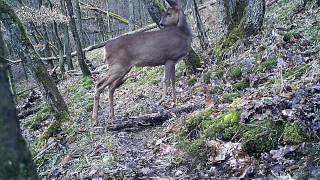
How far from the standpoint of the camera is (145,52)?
8.51 metres

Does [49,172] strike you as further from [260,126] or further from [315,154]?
[315,154]

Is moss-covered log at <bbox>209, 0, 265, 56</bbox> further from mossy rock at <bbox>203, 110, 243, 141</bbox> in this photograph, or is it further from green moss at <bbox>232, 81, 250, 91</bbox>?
mossy rock at <bbox>203, 110, 243, 141</bbox>

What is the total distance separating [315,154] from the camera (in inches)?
159

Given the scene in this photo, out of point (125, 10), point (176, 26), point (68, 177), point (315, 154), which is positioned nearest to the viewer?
point (315, 154)

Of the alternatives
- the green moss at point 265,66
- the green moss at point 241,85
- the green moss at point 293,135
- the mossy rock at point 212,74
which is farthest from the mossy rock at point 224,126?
the mossy rock at point 212,74

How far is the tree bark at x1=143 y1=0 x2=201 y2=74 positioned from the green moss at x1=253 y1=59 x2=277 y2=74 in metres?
Answer: 2.44

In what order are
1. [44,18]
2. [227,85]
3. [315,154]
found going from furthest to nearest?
[44,18] < [227,85] < [315,154]

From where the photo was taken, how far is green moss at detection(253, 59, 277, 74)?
7.32m

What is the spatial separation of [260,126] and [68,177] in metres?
2.22

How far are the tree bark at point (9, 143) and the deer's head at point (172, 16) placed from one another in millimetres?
7038

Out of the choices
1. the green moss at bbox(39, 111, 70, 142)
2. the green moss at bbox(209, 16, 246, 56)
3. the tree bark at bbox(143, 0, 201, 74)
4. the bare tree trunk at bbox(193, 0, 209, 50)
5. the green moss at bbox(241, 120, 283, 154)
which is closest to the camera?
the green moss at bbox(241, 120, 283, 154)

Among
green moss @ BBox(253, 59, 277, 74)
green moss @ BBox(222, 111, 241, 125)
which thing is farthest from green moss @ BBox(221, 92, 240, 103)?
green moss @ BBox(222, 111, 241, 125)

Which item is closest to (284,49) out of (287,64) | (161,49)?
(287,64)

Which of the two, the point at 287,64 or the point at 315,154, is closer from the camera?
the point at 315,154
